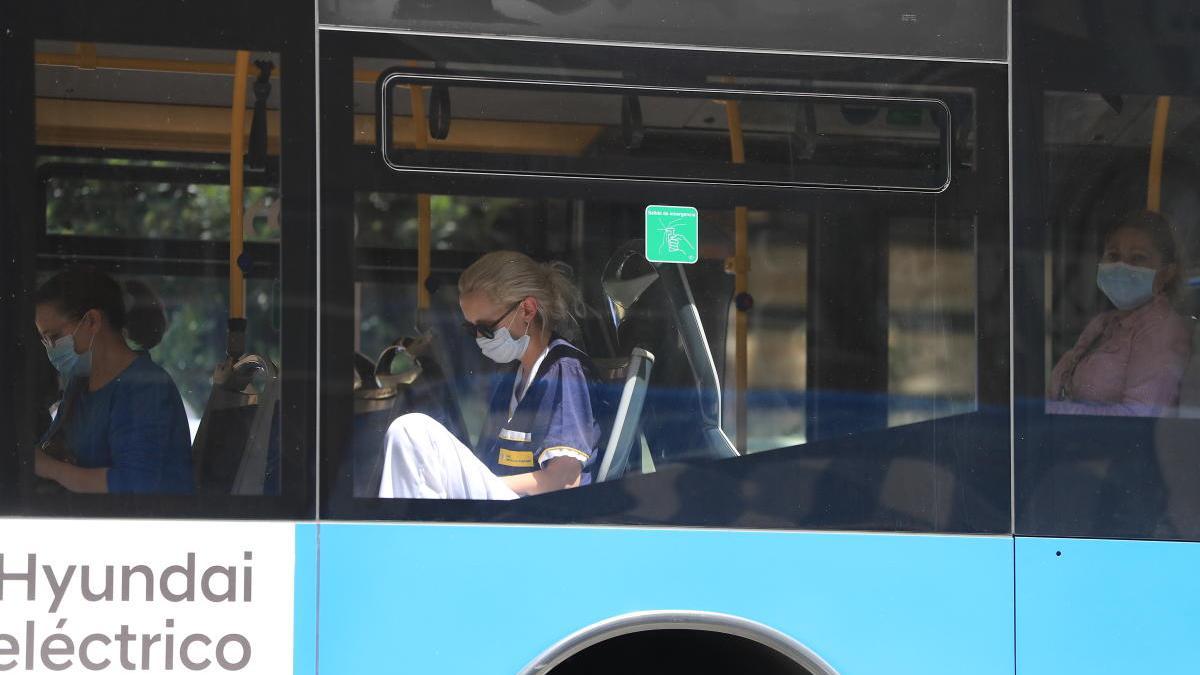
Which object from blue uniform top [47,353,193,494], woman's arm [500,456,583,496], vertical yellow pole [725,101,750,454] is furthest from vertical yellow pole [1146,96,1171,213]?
blue uniform top [47,353,193,494]

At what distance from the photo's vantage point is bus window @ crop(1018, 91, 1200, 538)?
3.35 meters

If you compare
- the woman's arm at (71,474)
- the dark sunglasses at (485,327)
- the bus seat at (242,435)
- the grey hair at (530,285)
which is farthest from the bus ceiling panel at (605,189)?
the woman's arm at (71,474)

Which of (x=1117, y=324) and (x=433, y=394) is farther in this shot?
(x=1117, y=324)

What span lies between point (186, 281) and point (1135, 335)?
8.22 ft

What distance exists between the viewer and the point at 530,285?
3.29 metres

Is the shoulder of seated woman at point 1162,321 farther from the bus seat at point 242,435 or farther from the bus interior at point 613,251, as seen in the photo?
the bus seat at point 242,435

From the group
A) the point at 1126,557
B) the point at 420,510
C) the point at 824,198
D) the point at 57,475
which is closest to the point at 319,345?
the point at 420,510

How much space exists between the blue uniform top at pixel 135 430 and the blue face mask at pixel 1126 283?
96.1 inches

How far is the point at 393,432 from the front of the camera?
3.22 meters

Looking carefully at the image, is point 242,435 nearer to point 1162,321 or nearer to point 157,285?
point 157,285

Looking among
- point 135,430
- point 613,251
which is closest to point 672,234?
point 613,251

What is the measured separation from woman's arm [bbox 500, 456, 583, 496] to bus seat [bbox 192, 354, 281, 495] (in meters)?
0.60

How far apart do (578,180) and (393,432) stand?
80cm

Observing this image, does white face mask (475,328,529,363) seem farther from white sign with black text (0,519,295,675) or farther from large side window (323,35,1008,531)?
white sign with black text (0,519,295,675)
